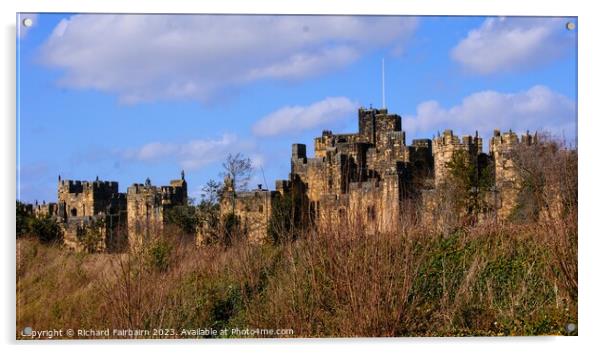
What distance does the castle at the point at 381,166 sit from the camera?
19289 millimetres

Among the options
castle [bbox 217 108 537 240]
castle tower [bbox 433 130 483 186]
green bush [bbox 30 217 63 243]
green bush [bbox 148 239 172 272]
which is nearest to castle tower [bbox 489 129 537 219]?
castle [bbox 217 108 537 240]

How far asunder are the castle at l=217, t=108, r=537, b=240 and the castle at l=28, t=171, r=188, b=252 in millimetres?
1551

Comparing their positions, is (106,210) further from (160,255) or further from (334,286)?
(334,286)

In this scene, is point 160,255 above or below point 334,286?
above

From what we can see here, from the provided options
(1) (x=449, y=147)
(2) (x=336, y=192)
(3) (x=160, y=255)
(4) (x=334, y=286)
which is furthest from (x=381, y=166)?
(4) (x=334, y=286)

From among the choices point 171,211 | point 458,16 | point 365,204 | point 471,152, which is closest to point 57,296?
point 365,204

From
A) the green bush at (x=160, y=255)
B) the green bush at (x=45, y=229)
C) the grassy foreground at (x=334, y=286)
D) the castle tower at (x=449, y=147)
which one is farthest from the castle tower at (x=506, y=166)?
the green bush at (x=45, y=229)

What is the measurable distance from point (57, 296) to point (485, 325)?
184 inches

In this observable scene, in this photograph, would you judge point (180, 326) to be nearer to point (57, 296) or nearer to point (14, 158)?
A: point (57, 296)

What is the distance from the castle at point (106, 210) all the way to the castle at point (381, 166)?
1.55 m

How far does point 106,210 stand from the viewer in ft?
76.0

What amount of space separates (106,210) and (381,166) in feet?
27.8

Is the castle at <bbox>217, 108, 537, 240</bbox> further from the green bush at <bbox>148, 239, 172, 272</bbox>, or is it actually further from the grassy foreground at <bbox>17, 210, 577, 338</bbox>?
the grassy foreground at <bbox>17, 210, 577, 338</bbox>

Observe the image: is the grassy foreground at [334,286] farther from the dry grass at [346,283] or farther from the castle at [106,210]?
the castle at [106,210]
